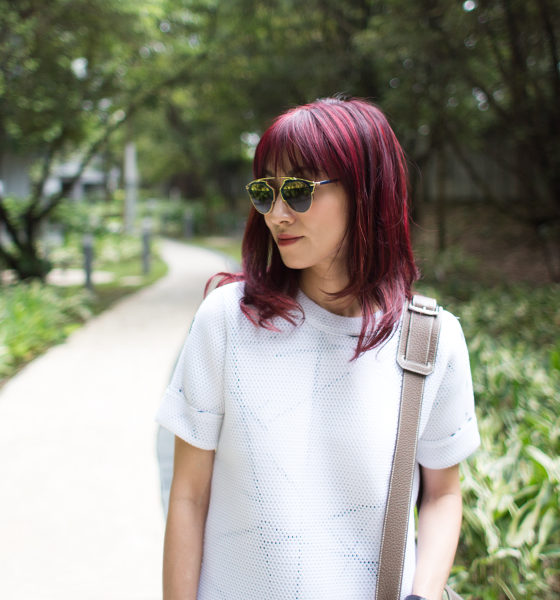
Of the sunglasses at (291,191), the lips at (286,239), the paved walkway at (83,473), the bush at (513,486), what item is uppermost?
the sunglasses at (291,191)

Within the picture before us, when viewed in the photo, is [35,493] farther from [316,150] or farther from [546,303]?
[546,303]

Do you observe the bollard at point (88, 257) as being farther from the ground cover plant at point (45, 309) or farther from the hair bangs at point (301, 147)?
the hair bangs at point (301, 147)

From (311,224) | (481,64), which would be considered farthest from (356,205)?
(481,64)

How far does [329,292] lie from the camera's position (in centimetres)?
138

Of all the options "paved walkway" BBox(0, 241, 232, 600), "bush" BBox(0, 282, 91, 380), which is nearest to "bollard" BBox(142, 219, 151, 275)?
"bush" BBox(0, 282, 91, 380)

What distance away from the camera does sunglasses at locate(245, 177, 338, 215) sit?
126 centimetres

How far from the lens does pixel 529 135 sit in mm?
8633

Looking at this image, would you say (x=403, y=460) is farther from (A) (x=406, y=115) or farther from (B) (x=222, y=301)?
(A) (x=406, y=115)

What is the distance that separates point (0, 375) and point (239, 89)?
947 cm

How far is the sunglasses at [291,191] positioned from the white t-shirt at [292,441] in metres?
0.23

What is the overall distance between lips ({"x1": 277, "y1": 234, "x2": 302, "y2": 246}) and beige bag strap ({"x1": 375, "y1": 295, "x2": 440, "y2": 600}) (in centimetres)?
31

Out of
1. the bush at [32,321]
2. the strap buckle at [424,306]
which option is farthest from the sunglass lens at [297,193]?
the bush at [32,321]

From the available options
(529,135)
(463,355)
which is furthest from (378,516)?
(529,135)

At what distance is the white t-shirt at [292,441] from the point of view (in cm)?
122
